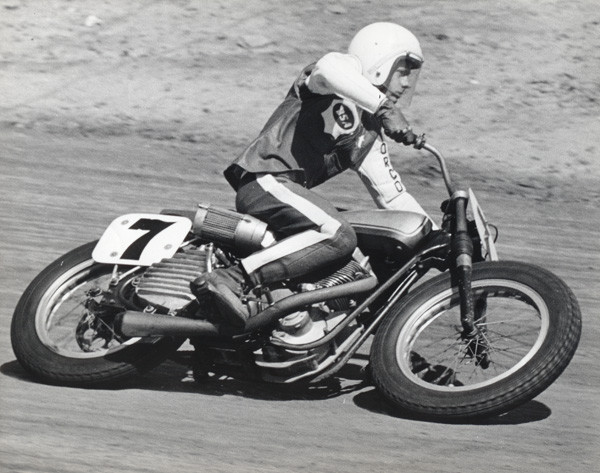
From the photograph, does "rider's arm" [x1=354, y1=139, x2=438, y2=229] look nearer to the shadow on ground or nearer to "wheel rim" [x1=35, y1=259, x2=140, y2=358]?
the shadow on ground

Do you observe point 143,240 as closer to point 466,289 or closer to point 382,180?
point 382,180

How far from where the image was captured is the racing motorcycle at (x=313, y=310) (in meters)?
6.00

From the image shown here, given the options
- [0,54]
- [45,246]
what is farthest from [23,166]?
[0,54]

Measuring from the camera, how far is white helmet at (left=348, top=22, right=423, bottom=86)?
643 centimetres

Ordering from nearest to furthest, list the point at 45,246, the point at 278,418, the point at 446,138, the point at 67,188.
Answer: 1. the point at 278,418
2. the point at 45,246
3. the point at 67,188
4. the point at 446,138

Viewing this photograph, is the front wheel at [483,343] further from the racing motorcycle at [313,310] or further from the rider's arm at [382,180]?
the rider's arm at [382,180]

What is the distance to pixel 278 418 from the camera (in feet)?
19.7

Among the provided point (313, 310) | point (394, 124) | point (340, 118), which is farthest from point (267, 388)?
point (394, 124)

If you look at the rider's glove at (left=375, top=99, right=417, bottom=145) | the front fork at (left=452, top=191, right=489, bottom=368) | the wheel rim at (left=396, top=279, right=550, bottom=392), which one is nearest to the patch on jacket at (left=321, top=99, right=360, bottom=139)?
the rider's glove at (left=375, top=99, right=417, bottom=145)

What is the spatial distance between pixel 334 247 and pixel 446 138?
7278 mm

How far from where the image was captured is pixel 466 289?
19.7 feet

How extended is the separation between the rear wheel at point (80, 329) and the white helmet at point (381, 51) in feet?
4.92

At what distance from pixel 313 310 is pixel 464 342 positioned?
720 millimetres

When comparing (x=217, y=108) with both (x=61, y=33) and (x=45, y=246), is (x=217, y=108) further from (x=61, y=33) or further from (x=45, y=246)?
(x=45, y=246)
